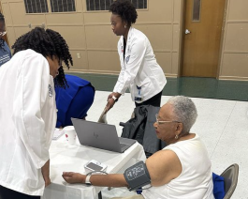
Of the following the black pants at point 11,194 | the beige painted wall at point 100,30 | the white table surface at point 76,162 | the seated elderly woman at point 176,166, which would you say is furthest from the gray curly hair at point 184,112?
the beige painted wall at point 100,30

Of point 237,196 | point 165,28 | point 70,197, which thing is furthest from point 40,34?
point 165,28

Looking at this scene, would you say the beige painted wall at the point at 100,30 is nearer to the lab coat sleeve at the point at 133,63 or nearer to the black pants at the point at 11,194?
the lab coat sleeve at the point at 133,63

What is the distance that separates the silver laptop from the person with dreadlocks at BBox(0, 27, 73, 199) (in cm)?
37

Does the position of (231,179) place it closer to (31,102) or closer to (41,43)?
(31,102)

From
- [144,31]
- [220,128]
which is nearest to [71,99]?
[220,128]

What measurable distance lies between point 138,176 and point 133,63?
129 centimetres

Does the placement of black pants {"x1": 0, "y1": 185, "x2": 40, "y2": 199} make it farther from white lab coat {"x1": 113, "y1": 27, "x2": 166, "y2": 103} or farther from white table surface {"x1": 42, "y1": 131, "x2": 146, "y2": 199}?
white lab coat {"x1": 113, "y1": 27, "x2": 166, "y2": 103}

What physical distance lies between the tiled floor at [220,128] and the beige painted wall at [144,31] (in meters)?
1.35

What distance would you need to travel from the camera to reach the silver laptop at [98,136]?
53.7 inches

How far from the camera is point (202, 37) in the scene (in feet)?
16.9

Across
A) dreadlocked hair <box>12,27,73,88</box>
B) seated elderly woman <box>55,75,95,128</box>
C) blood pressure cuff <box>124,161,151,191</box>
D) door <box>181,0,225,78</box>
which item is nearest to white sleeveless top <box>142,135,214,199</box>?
blood pressure cuff <box>124,161,151,191</box>

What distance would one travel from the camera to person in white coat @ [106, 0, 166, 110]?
217cm

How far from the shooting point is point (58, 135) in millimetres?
1708

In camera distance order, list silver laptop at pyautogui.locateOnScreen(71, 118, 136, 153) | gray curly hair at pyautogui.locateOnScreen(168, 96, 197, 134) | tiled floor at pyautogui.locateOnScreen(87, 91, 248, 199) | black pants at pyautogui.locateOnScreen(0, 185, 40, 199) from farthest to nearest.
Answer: tiled floor at pyautogui.locateOnScreen(87, 91, 248, 199) → silver laptop at pyautogui.locateOnScreen(71, 118, 136, 153) → gray curly hair at pyautogui.locateOnScreen(168, 96, 197, 134) → black pants at pyautogui.locateOnScreen(0, 185, 40, 199)
